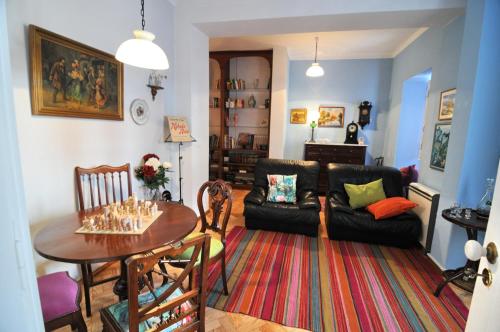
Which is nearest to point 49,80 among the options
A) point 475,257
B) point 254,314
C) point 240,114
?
point 254,314

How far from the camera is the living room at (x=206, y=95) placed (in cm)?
159

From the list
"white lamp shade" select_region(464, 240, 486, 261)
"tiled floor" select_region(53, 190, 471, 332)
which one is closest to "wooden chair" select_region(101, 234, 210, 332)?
"tiled floor" select_region(53, 190, 471, 332)

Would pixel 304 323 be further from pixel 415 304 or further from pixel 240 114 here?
pixel 240 114

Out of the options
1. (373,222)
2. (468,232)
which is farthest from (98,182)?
(468,232)

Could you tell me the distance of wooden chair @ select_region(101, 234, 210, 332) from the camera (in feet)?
3.23

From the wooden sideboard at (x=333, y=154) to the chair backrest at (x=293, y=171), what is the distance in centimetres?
148

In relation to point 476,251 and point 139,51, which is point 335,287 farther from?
point 139,51

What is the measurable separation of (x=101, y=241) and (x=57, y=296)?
0.36 metres

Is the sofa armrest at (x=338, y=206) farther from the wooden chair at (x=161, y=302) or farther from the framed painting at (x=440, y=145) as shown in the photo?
the wooden chair at (x=161, y=302)

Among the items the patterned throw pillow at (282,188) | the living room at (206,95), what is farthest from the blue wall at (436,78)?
the patterned throw pillow at (282,188)

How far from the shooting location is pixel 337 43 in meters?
4.45

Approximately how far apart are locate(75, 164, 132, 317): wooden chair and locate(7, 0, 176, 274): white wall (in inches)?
3.2

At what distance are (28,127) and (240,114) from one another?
164 inches

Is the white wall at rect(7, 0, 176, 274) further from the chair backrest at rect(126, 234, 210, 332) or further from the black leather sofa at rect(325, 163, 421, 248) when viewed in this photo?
the black leather sofa at rect(325, 163, 421, 248)
